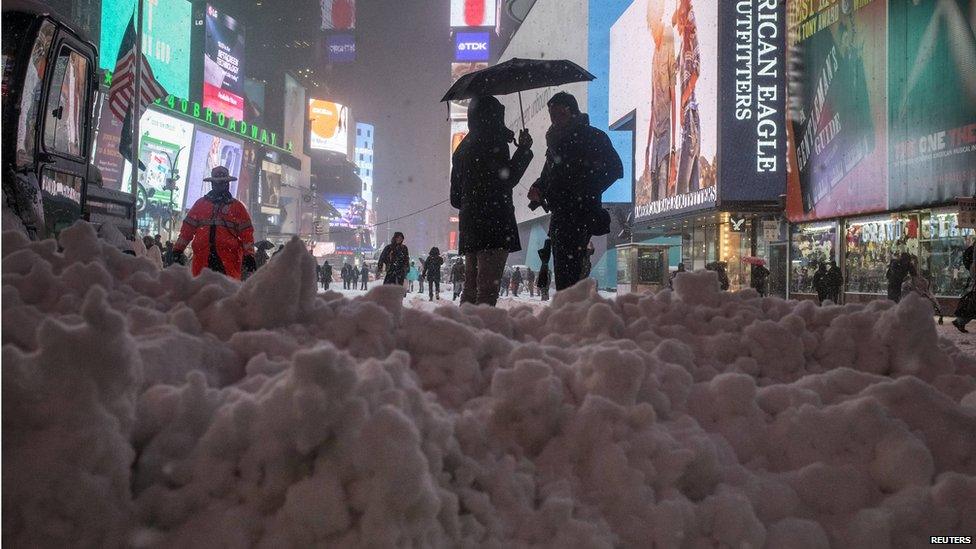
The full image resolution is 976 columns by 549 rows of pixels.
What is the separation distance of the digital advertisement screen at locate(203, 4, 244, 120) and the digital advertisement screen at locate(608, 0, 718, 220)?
4849cm

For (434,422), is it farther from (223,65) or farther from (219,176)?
(223,65)

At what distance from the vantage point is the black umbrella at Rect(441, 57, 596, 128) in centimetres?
873

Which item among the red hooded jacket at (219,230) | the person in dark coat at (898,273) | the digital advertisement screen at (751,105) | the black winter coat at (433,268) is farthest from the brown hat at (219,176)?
the digital advertisement screen at (751,105)

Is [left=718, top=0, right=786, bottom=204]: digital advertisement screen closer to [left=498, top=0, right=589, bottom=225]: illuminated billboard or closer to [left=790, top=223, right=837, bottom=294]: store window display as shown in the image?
[left=790, top=223, right=837, bottom=294]: store window display

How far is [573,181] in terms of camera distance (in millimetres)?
6121

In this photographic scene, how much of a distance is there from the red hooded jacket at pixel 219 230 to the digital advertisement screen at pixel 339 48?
387 ft

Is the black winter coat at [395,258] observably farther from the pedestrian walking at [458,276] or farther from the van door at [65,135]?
the pedestrian walking at [458,276]

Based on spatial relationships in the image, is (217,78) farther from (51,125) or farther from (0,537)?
(0,537)

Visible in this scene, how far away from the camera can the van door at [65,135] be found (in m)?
6.82

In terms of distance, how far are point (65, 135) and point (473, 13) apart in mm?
92012

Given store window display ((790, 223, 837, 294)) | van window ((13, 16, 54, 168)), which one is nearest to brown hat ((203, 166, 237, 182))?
van window ((13, 16, 54, 168))

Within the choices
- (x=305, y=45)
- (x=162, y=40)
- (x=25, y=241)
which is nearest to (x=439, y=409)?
(x=25, y=241)

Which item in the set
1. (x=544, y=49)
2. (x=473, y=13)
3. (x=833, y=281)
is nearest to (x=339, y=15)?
(x=473, y=13)

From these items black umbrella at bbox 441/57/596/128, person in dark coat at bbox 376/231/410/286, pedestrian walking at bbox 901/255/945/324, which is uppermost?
black umbrella at bbox 441/57/596/128
